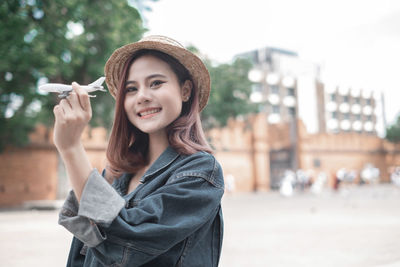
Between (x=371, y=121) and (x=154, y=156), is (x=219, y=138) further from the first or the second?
(x=371, y=121)

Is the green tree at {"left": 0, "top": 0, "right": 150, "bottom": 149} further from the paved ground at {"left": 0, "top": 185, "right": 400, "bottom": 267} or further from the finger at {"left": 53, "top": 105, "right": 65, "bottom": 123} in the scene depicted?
the finger at {"left": 53, "top": 105, "right": 65, "bottom": 123}

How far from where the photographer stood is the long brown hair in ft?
4.62

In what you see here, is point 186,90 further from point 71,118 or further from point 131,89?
point 71,118

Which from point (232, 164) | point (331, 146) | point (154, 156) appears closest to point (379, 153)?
point (331, 146)

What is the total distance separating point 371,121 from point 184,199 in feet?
204

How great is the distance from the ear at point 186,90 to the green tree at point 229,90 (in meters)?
18.8

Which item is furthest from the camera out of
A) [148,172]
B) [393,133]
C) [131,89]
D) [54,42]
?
[393,133]

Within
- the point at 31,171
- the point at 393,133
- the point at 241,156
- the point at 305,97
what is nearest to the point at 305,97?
the point at 305,97

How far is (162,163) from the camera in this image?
52.4 inches

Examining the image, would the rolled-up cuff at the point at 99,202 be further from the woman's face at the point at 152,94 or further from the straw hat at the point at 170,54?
the straw hat at the point at 170,54

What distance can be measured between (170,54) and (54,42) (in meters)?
10.1

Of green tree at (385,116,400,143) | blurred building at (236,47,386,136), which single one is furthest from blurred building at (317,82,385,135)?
green tree at (385,116,400,143)

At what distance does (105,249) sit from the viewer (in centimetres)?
104

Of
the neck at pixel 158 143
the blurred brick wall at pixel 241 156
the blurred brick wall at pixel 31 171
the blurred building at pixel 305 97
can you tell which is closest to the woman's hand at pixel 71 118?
the neck at pixel 158 143
